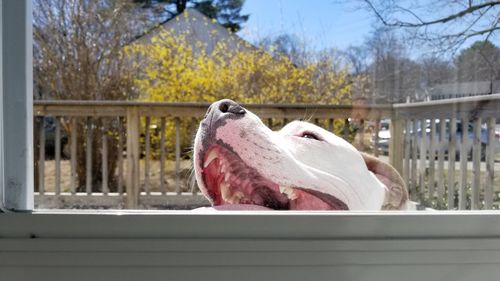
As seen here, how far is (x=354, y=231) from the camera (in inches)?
27.2

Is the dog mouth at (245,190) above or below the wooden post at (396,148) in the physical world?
below

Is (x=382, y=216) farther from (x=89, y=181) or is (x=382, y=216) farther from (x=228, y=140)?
(x=89, y=181)

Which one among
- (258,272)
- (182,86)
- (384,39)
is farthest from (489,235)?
(182,86)

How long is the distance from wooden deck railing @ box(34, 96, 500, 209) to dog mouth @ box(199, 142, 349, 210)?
0.20 feet

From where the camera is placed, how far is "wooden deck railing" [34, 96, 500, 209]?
3.66ft

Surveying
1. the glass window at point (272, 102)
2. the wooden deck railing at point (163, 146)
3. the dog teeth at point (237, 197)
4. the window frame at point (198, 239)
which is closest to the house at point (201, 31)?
the glass window at point (272, 102)

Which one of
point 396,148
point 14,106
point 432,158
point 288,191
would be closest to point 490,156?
point 432,158

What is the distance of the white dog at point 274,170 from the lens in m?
1.09

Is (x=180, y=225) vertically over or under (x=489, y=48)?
under

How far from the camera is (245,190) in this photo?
3.70ft

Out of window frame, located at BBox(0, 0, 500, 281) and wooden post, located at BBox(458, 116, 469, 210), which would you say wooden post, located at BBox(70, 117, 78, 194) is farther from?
wooden post, located at BBox(458, 116, 469, 210)

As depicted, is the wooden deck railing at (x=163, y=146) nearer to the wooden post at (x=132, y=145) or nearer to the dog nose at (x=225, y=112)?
the wooden post at (x=132, y=145)

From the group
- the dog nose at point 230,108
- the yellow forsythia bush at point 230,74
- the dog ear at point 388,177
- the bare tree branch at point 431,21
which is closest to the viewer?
the bare tree branch at point 431,21

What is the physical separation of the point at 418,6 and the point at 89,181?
1.33m
